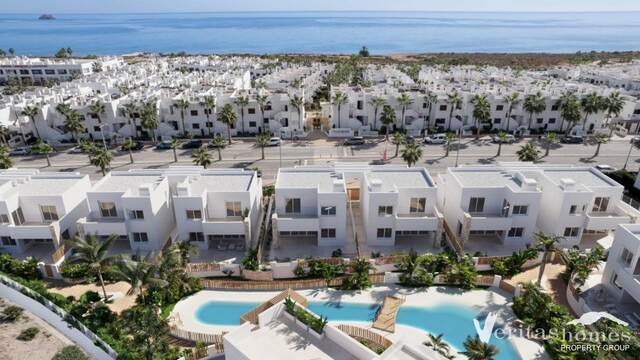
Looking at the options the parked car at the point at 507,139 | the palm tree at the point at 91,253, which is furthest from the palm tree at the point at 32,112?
the parked car at the point at 507,139

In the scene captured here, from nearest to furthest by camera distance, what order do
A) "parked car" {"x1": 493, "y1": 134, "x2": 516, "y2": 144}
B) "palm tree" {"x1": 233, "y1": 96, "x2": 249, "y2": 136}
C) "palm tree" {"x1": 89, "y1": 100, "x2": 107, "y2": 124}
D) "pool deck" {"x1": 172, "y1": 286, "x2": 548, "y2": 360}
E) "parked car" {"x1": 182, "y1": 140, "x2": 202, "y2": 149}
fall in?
"pool deck" {"x1": 172, "y1": 286, "x2": 548, "y2": 360}, "parked car" {"x1": 182, "y1": 140, "x2": 202, "y2": 149}, "palm tree" {"x1": 89, "y1": 100, "x2": 107, "y2": 124}, "parked car" {"x1": 493, "y1": 134, "x2": 516, "y2": 144}, "palm tree" {"x1": 233, "y1": 96, "x2": 249, "y2": 136}

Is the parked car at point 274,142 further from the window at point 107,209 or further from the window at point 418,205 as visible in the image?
the window at point 418,205

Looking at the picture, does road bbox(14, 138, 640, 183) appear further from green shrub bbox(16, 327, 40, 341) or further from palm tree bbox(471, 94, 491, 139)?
green shrub bbox(16, 327, 40, 341)

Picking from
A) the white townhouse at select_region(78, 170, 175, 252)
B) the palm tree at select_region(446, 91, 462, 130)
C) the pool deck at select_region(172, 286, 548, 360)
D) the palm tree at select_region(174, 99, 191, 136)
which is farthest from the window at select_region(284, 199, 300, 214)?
the palm tree at select_region(446, 91, 462, 130)

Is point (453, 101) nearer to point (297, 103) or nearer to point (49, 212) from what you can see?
point (297, 103)

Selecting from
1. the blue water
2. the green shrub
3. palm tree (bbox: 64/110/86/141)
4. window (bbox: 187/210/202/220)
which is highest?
palm tree (bbox: 64/110/86/141)

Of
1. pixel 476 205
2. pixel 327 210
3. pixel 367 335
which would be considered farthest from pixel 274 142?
pixel 367 335

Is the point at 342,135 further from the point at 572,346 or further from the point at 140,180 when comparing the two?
the point at 572,346

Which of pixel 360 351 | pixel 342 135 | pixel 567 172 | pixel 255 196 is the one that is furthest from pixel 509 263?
pixel 342 135
